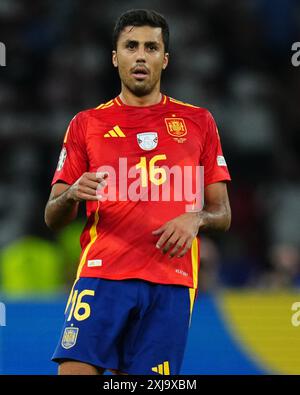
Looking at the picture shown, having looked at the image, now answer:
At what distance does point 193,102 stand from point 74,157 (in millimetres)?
6360

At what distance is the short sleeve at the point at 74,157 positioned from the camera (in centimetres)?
449

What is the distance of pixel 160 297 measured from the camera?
4.34 meters

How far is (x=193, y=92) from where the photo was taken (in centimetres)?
1098

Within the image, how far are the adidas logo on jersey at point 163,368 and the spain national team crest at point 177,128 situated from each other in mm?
981

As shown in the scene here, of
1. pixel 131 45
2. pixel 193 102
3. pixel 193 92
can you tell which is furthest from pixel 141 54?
pixel 193 92

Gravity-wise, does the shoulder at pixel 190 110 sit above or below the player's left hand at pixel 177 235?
above

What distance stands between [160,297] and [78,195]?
59 centimetres

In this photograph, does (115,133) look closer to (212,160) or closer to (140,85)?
(140,85)

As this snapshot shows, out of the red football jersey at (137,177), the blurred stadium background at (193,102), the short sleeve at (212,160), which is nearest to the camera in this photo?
the red football jersey at (137,177)

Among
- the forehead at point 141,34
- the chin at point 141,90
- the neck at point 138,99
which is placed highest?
the forehead at point 141,34

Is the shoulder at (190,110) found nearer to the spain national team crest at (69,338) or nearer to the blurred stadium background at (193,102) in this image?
the spain national team crest at (69,338)

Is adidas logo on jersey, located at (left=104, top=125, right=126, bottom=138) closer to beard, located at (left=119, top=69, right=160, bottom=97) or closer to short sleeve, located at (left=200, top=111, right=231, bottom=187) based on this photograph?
beard, located at (left=119, top=69, right=160, bottom=97)

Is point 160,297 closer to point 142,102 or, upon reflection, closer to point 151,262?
point 151,262

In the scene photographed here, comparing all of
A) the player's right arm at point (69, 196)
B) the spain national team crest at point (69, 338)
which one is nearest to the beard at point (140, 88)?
the player's right arm at point (69, 196)
